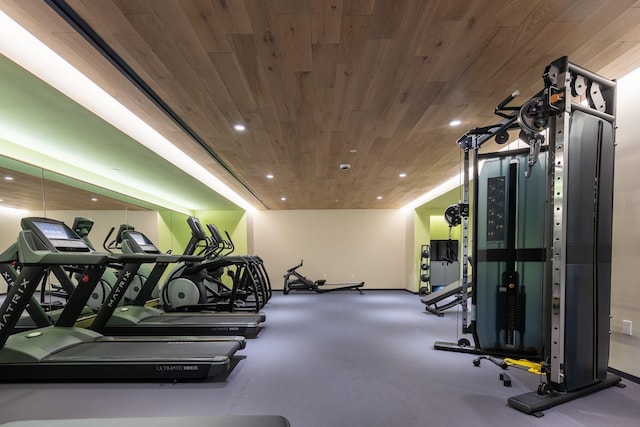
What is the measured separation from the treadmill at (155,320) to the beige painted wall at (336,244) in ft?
15.9

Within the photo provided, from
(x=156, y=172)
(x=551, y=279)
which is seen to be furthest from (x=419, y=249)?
(x=156, y=172)

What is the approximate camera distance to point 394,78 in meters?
2.31

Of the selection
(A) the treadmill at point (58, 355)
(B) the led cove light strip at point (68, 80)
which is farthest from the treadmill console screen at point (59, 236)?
(B) the led cove light strip at point (68, 80)

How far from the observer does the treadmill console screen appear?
287cm

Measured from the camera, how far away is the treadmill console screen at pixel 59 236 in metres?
2.87

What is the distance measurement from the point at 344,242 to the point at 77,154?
281 inches

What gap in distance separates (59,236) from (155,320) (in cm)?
181

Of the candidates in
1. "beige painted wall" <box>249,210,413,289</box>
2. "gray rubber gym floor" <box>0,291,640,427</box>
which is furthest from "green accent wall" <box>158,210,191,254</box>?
"gray rubber gym floor" <box>0,291,640,427</box>

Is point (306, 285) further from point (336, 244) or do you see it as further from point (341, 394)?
point (341, 394)

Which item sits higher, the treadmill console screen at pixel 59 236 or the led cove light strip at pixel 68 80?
the led cove light strip at pixel 68 80

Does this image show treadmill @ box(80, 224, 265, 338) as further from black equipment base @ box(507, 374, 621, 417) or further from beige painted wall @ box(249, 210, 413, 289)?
Answer: beige painted wall @ box(249, 210, 413, 289)

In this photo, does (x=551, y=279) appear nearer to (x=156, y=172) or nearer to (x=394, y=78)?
(x=394, y=78)

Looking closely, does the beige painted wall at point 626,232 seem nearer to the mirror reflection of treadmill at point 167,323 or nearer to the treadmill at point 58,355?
the treadmill at point 58,355

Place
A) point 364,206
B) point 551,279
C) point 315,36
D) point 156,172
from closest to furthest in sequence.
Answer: point 315,36, point 551,279, point 156,172, point 364,206
